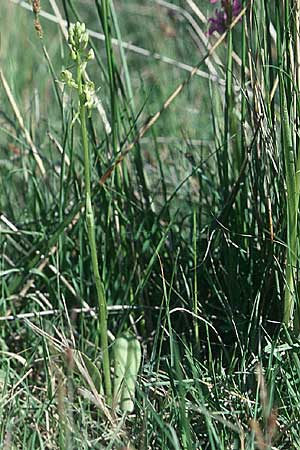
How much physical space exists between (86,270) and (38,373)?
29cm

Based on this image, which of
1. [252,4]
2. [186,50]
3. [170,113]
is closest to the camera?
[252,4]

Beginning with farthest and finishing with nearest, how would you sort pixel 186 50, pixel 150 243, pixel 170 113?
1. pixel 186 50
2. pixel 170 113
3. pixel 150 243

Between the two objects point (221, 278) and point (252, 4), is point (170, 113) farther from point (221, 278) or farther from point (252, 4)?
point (252, 4)

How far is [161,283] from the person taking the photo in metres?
1.82

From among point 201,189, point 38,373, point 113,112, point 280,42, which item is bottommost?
point 38,373

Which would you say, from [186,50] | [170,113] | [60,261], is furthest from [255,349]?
[186,50]

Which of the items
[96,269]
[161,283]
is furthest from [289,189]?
[161,283]

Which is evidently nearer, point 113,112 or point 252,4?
point 252,4

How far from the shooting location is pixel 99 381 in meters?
1.54

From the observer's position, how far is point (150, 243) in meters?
1.85

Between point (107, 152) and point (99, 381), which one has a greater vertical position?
point (107, 152)

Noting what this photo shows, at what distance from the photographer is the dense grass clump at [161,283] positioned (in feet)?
4.56

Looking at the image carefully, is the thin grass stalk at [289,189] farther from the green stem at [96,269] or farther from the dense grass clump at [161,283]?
the green stem at [96,269]

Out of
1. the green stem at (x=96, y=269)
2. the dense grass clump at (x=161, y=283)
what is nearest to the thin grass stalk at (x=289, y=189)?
the dense grass clump at (x=161, y=283)
